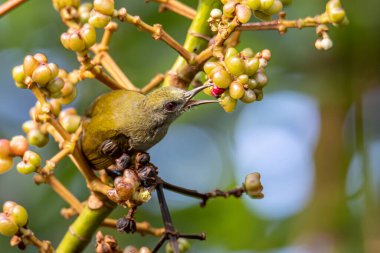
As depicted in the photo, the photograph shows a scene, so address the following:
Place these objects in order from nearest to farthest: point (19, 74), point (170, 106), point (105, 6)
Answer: point (105, 6), point (19, 74), point (170, 106)

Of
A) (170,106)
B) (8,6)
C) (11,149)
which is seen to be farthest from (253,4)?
(11,149)

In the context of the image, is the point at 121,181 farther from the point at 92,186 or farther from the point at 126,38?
the point at 126,38

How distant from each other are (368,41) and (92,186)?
2386mm

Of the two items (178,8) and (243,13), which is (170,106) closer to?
(178,8)

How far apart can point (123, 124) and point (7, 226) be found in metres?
0.62

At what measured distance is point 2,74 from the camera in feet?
15.4

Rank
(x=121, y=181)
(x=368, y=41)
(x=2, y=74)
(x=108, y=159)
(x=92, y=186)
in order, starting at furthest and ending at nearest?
(x=2, y=74)
(x=368, y=41)
(x=108, y=159)
(x=92, y=186)
(x=121, y=181)

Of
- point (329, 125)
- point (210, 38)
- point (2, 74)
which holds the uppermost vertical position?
point (2, 74)

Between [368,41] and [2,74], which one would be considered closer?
[368,41]

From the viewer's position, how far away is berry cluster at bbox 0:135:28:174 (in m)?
2.13

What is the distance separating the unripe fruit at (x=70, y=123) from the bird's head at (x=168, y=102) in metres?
0.24

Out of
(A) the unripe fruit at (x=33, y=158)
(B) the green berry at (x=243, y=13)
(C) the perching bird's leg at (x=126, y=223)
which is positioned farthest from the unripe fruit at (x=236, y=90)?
(A) the unripe fruit at (x=33, y=158)

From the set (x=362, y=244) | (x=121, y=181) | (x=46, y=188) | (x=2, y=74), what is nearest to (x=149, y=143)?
(x=121, y=181)

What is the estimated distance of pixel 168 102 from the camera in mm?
2246
